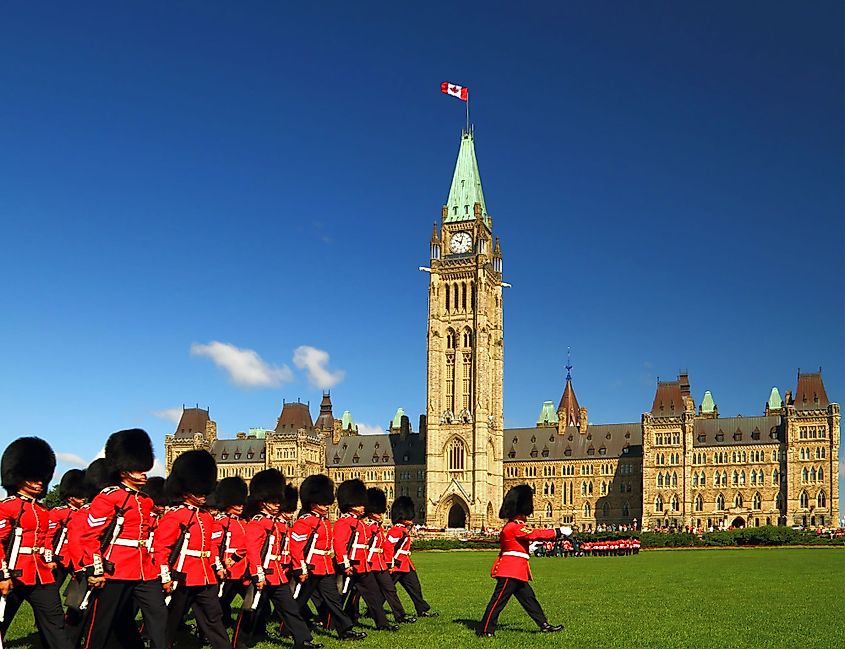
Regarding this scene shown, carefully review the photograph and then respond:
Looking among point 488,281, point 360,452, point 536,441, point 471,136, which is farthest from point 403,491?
point 471,136

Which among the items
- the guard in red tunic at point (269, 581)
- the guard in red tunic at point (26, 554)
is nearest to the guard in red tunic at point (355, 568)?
the guard in red tunic at point (269, 581)

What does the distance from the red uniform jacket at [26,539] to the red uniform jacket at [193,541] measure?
148 cm

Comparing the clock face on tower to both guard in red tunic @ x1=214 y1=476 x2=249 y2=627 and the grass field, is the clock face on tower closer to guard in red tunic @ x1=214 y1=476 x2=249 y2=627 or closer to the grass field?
the grass field

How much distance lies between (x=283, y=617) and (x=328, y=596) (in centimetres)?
158

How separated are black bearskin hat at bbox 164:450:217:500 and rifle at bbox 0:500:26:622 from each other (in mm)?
2460

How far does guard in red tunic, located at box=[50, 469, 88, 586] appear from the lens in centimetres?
1540

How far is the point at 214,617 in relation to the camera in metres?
14.5

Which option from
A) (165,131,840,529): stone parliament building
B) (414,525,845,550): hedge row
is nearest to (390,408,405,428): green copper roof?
(165,131,840,529): stone parliament building

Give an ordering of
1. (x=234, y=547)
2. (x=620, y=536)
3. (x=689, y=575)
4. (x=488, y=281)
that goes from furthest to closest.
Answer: (x=488, y=281)
(x=620, y=536)
(x=689, y=575)
(x=234, y=547)

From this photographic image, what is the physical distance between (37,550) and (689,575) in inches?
942

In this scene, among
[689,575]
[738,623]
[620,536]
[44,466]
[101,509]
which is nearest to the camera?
[101,509]

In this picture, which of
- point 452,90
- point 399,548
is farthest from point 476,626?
point 452,90

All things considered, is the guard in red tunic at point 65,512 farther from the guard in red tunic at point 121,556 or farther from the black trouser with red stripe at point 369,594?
the black trouser with red stripe at point 369,594

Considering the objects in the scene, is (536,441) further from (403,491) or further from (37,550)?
(37,550)
